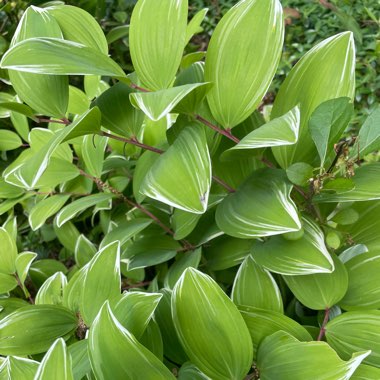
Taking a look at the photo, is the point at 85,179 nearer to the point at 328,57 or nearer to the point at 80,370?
the point at 80,370

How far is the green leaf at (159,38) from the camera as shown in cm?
66

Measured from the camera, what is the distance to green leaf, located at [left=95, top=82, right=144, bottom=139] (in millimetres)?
714

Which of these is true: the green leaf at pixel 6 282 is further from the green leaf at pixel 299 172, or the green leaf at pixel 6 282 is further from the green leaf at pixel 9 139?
the green leaf at pixel 299 172

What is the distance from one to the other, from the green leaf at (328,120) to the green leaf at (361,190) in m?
0.06

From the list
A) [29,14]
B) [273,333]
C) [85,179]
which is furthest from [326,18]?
[273,333]

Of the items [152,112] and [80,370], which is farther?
[80,370]

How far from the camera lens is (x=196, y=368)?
64 centimetres

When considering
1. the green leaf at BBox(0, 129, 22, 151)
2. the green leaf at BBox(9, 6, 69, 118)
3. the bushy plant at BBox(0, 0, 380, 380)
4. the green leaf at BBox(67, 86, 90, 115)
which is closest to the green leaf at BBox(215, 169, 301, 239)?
the bushy plant at BBox(0, 0, 380, 380)

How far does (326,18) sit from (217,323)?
5.45 feet

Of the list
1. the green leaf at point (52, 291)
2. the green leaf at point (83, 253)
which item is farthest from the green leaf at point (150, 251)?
the green leaf at point (83, 253)

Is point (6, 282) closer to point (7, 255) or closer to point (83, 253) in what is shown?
point (7, 255)

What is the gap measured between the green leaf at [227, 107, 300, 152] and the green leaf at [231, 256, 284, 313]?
23 centimetres

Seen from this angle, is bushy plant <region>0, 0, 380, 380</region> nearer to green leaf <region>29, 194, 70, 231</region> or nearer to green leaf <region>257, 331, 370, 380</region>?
green leaf <region>257, 331, 370, 380</region>

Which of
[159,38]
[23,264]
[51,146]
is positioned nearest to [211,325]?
[51,146]
